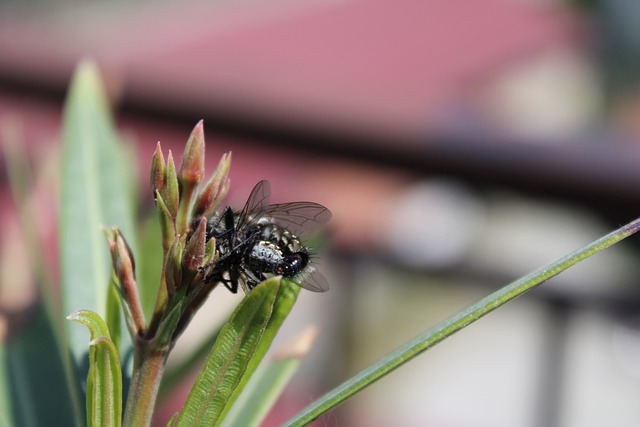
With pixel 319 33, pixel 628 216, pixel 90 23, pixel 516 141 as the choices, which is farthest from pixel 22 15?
pixel 628 216

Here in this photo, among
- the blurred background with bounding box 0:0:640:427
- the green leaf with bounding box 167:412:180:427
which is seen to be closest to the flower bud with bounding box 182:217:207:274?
the green leaf with bounding box 167:412:180:427

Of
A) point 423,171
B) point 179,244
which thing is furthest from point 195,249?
point 423,171

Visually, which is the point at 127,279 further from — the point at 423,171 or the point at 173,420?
the point at 423,171

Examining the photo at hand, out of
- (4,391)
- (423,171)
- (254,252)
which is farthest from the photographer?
(423,171)

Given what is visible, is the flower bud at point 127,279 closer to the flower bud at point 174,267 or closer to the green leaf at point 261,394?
the flower bud at point 174,267

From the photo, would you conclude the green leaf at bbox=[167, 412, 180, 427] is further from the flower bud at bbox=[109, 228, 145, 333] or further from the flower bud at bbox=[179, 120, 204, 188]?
the flower bud at bbox=[179, 120, 204, 188]

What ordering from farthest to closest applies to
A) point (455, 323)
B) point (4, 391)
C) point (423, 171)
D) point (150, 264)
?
point (423, 171) → point (150, 264) → point (4, 391) → point (455, 323)

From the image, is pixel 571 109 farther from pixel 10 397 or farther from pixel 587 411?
pixel 10 397
